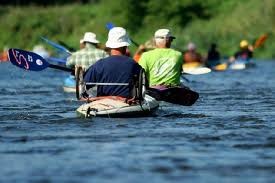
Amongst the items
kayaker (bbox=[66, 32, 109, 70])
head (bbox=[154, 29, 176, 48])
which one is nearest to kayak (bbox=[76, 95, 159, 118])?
head (bbox=[154, 29, 176, 48])

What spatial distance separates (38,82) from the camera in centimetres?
2742

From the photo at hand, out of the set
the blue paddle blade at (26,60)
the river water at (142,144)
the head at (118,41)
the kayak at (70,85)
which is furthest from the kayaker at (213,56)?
the head at (118,41)

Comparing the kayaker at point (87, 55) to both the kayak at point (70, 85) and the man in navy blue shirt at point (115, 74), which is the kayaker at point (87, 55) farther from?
the man in navy blue shirt at point (115, 74)

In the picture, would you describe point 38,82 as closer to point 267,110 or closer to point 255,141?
point 267,110

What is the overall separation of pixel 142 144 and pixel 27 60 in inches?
207

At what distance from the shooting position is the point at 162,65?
15.8m

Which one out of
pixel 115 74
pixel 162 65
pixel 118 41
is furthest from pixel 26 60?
pixel 115 74

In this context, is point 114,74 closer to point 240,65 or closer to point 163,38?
point 163,38

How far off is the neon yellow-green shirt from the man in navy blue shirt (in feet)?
5.65

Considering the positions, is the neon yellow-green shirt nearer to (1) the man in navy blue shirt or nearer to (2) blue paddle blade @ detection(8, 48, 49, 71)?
(2) blue paddle blade @ detection(8, 48, 49, 71)

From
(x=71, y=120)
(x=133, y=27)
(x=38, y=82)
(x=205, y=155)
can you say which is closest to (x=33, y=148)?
(x=205, y=155)

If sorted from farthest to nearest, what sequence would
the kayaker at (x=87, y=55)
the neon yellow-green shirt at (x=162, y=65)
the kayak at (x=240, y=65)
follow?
the kayak at (x=240, y=65) → the kayaker at (x=87, y=55) → the neon yellow-green shirt at (x=162, y=65)

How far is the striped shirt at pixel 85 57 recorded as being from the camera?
19047 millimetres

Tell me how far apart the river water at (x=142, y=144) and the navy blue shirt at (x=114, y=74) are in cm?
38
